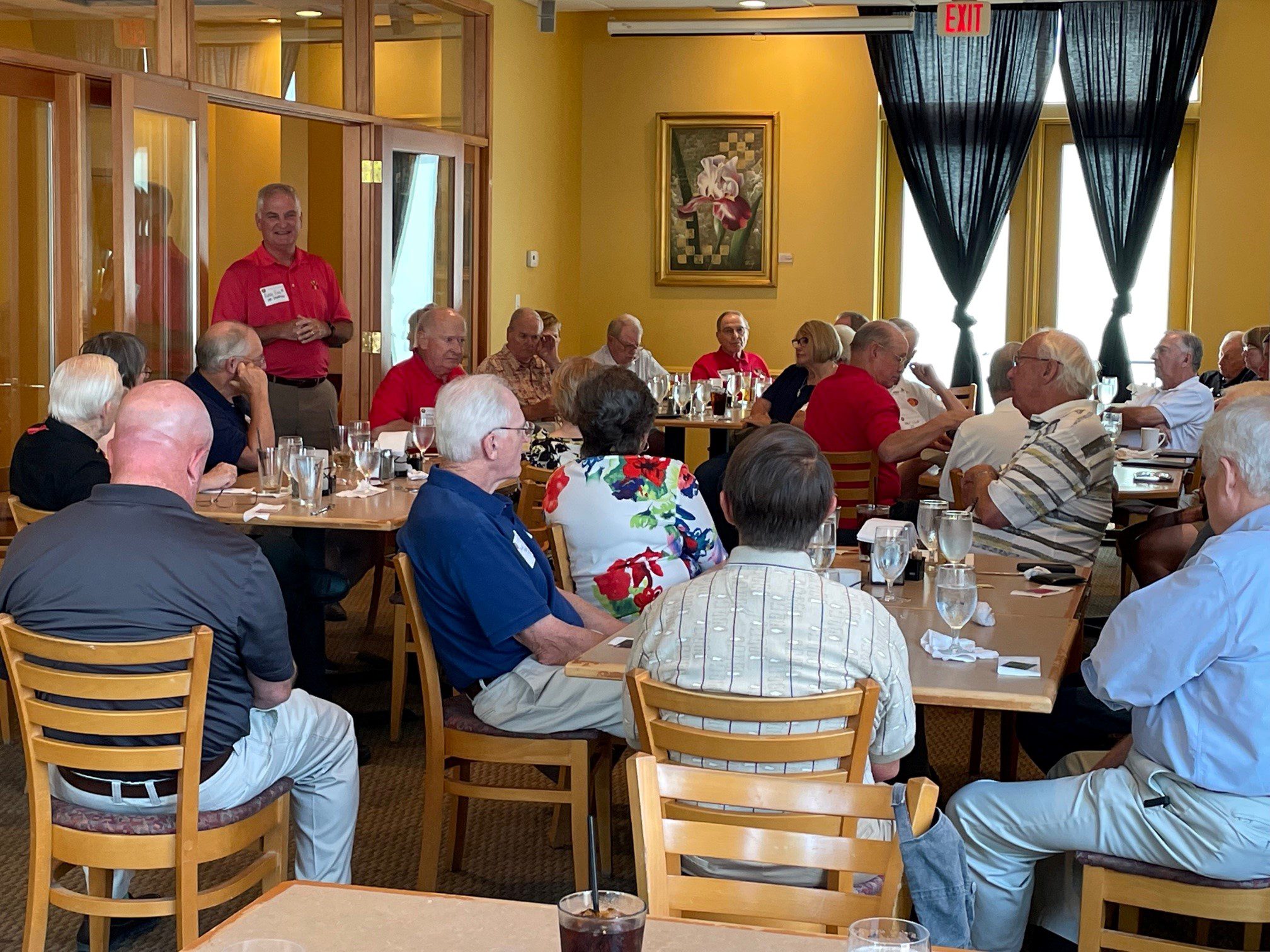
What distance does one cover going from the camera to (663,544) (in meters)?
3.92

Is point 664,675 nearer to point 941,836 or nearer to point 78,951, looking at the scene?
point 941,836

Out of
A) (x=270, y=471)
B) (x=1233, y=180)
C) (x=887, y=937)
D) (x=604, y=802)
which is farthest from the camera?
(x=1233, y=180)

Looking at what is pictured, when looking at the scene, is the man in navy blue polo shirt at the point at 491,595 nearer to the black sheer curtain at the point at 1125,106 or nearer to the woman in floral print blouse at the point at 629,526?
the woman in floral print blouse at the point at 629,526

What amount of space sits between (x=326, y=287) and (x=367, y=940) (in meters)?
6.39

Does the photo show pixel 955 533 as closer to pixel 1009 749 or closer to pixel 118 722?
pixel 1009 749

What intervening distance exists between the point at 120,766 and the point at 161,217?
15.9 ft

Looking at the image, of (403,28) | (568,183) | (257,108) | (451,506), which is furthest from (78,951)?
(568,183)

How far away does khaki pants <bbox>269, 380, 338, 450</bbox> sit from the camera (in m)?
7.46

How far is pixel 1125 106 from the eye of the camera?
11.0 metres

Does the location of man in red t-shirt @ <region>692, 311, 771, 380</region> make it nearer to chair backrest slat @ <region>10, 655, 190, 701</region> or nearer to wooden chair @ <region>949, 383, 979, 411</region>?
wooden chair @ <region>949, 383, 979, 411</region>

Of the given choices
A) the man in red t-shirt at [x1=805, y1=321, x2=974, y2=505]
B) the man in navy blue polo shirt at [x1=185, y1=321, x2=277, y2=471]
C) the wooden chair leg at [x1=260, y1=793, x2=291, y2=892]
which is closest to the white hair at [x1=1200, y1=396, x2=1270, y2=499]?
the wooden chair leg at [x1=260, y1=793, x2=291, y2=892]

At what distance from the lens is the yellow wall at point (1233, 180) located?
1069cm

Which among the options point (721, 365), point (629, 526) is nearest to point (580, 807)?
point (629, 526)

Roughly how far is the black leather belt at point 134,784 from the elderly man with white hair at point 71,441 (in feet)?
5.11
